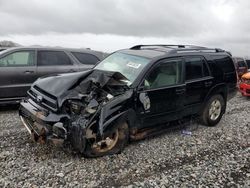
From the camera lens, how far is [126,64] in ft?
18.1

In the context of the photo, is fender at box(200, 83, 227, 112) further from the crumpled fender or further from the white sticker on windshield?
the crumpled fender

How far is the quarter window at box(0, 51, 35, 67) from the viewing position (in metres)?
7.20

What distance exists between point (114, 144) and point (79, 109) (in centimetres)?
86

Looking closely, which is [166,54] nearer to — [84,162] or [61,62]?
[84,162]

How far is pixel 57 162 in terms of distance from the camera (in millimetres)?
4320

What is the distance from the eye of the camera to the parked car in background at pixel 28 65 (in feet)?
23.4

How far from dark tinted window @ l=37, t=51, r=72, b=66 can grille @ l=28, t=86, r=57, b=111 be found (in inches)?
109

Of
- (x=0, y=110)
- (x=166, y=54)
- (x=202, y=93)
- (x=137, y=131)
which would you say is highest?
(x=166, y=54)

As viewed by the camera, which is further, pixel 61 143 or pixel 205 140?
pixel 205 140

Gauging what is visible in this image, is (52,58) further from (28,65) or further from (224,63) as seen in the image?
(224,63)

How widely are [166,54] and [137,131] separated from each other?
61.2 inches

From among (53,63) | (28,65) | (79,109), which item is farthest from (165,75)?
(28,65)

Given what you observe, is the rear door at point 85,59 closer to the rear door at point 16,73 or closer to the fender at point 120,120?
the rear door at point 16,73

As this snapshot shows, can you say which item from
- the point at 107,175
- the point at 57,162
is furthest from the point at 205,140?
the point at 57,162
